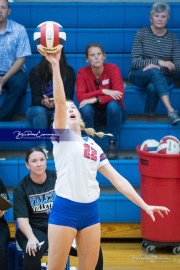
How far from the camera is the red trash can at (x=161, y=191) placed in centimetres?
657

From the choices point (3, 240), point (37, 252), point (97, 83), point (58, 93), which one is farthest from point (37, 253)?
point (97, 83)

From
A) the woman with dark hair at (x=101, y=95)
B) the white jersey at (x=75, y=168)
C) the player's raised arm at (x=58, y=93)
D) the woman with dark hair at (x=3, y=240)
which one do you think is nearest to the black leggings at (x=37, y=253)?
the woman with dark hair at (x=3, y=240)

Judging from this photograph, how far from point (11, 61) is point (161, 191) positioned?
7.83 ft

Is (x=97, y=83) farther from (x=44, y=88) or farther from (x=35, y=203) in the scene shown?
(x=35, y=203)

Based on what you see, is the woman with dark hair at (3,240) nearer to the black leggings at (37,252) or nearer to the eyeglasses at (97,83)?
the black leggings at (37,252)

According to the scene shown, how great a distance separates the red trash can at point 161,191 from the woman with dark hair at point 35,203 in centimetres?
101

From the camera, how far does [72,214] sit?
15.3 feet

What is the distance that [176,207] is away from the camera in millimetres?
6641

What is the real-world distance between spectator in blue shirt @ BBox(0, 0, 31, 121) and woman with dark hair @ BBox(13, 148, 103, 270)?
1691 mm

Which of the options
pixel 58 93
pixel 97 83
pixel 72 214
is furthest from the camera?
pixel 97 83

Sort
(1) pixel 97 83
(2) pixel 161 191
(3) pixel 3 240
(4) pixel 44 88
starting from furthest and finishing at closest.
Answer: (1) pixel 97 83 < (4) pixel 44 88 < (2) pixel 161 191 < (3) pixel 3 240

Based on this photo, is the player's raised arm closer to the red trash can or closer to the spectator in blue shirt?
the red trash can

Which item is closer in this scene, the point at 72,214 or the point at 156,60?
the point at 72,214

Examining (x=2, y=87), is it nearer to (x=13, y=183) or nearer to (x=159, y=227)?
(x=13, y=183)
